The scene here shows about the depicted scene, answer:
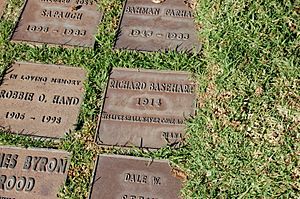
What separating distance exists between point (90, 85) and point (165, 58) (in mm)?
585

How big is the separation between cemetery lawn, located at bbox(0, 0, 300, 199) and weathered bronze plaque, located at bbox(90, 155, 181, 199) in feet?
0.20

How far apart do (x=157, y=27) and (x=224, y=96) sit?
0.82 m

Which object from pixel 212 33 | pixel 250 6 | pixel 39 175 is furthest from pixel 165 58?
pixel 39 175

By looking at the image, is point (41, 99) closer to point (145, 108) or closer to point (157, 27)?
point (145, 108)

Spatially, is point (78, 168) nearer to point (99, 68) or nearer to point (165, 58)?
point (99, 68)

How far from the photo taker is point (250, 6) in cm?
356

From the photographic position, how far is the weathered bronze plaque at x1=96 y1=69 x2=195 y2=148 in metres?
3.15

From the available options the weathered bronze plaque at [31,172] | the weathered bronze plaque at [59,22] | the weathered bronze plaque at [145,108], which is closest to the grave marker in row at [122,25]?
the weathered bronze plaque at [59,22]

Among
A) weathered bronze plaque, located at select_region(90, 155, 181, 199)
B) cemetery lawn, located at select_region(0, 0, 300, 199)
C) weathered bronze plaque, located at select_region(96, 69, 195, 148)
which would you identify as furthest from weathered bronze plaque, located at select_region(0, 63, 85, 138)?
weathered bronze plaque, located at select_region(90, 155, 181, 199)

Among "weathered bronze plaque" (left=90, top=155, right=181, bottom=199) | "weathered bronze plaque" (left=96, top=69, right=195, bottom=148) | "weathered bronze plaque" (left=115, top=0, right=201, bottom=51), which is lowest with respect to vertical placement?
"weathered bronze plaque" (left=90, top=155, right=181, bottom=199)

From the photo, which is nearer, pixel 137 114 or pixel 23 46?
pixel 137 114

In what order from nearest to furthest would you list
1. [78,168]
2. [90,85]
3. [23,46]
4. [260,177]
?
[260,177]
[78,168]
[90,85]
[23,46]

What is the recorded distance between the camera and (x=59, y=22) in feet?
12.3

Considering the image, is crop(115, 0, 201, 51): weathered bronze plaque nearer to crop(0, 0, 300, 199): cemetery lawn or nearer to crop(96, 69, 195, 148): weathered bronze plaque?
crop(0, 0, 300, 199): cemetery lawn
